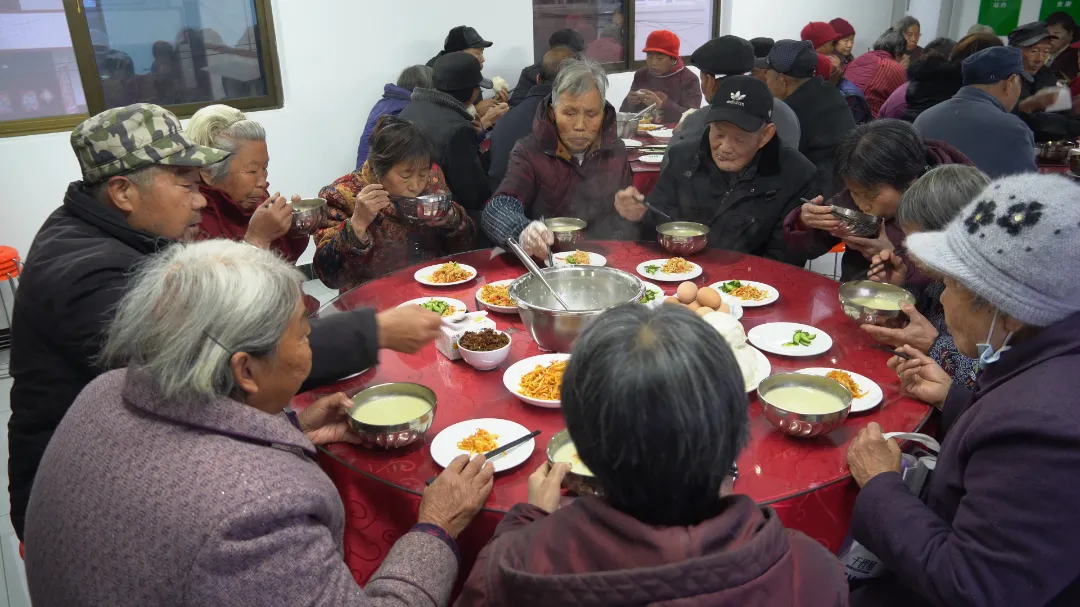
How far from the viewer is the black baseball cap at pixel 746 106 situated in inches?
123

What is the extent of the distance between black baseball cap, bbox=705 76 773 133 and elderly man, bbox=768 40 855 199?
1743 mm

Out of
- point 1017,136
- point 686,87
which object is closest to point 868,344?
point 1017,136

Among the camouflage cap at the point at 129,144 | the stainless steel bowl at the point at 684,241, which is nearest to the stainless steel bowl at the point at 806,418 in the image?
the stainless steel bowl at the point at 684,241

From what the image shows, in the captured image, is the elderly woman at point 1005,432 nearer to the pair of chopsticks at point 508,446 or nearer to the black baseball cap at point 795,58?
the pair of chopsticks at point 508,446

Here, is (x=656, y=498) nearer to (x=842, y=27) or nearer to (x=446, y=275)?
(x=446, y=275)

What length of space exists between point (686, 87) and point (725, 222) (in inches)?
169

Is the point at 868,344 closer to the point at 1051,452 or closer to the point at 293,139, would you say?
the point at 1051,452

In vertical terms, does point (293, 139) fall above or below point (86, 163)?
below

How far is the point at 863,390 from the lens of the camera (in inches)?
74.8

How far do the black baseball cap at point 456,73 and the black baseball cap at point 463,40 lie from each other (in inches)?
39.6

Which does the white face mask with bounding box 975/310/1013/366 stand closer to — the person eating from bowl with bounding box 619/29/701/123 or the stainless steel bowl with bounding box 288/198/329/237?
the stainless steel bowl with bounding box 288/198/329/237

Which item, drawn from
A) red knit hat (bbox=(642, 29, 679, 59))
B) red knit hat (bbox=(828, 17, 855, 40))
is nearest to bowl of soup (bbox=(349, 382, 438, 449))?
red knit hat (bbox=(642, 29, 679, 59))

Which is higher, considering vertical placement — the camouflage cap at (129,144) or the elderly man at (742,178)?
the camouflage cap at (129,144)

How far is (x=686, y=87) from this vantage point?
720 cm
